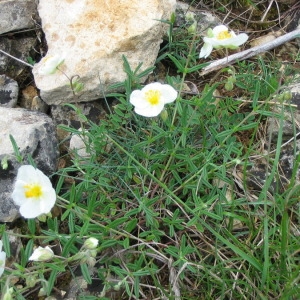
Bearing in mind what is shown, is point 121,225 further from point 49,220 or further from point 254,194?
point 254,194

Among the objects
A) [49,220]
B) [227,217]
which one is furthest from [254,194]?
[49,220]

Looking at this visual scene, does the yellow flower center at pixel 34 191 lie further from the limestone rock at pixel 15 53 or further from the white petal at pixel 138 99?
the limestone rock at pixel 15 53

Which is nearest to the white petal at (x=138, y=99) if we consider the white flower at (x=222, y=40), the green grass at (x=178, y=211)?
the green grass at (x=178, y=211)

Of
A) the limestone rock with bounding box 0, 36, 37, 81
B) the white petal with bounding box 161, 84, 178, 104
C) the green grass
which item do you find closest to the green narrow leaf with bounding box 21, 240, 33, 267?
the green grass

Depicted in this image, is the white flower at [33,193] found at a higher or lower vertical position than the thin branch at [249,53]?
higher

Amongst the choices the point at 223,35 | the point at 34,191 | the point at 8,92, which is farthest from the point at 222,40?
the point at 8,92

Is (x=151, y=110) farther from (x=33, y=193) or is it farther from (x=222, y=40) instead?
(x=33, y=193)

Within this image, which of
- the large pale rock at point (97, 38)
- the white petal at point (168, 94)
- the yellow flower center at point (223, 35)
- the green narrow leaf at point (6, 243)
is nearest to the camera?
the green narrow leaf at point (6, 243)
